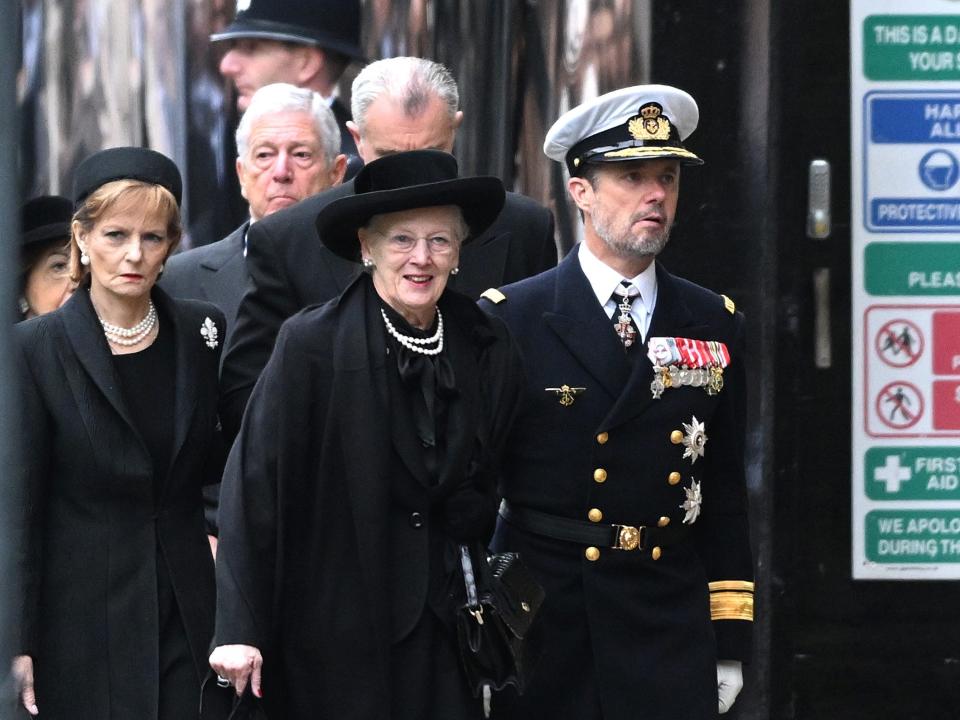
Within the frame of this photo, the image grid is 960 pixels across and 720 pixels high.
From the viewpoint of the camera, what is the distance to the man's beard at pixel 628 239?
188 inches

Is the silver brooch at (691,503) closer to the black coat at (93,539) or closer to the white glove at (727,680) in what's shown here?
the white glove at (727,680)

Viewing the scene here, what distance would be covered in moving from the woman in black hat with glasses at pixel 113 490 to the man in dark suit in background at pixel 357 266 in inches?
12.5

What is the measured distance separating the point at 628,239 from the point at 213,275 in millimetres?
1924

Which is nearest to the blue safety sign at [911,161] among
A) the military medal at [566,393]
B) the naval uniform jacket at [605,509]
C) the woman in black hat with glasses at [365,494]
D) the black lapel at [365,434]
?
the naval uniform jacket at [605,509]

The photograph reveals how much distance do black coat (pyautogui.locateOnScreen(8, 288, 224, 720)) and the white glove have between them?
1.27 m

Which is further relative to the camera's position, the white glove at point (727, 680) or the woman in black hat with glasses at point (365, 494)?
the white glove at point (727, 680)

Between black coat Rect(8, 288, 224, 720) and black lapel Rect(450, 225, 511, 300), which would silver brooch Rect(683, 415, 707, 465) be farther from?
black coat Rect(8, 288, 224, 720)

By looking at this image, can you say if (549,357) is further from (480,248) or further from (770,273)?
(770,273)

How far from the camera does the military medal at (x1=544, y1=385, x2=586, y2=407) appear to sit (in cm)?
475

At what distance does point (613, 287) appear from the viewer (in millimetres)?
4852

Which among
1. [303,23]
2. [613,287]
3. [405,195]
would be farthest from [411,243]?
[303,23]

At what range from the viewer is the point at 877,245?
661 cm

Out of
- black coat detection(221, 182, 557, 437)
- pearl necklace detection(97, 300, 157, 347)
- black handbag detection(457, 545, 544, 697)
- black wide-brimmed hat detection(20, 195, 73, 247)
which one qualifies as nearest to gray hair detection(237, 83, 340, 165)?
black wide-brimmed hat detection(20, 195, 73, 247)

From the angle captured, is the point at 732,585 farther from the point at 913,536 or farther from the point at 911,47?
the point at 911,47
